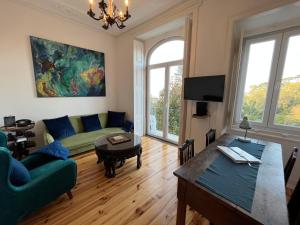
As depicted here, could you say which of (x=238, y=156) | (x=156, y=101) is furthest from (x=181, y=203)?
(x=156, y=101)

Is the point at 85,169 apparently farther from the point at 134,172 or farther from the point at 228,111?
the point at 228,111

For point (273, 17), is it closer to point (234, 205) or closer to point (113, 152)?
point (234, 205)

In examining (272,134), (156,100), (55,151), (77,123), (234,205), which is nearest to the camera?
(234,205)

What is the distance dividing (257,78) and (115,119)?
3278mm

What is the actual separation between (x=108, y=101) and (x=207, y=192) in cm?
383

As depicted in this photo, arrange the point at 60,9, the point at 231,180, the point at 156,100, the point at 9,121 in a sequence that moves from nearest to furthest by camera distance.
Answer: the point at 231,180, the point at 9,121, the point at 60,9, the point at 156,100

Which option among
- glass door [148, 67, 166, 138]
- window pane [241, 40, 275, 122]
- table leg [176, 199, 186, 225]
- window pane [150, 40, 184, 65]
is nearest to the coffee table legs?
table leg [176, 199, 186, 225]

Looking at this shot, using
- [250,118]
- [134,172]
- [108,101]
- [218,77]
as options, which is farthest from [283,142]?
[108,101]

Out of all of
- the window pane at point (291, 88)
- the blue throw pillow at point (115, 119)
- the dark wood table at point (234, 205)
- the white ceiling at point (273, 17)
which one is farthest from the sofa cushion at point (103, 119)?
the window pane at point (291, 88)

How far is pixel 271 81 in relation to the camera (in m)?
2.27

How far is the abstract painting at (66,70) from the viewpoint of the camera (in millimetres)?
3002

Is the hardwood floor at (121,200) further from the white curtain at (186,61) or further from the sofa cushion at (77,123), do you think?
the sofa cushion at (77,123)

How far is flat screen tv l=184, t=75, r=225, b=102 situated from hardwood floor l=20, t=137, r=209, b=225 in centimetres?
136

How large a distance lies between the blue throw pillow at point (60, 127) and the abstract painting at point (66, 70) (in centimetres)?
60
